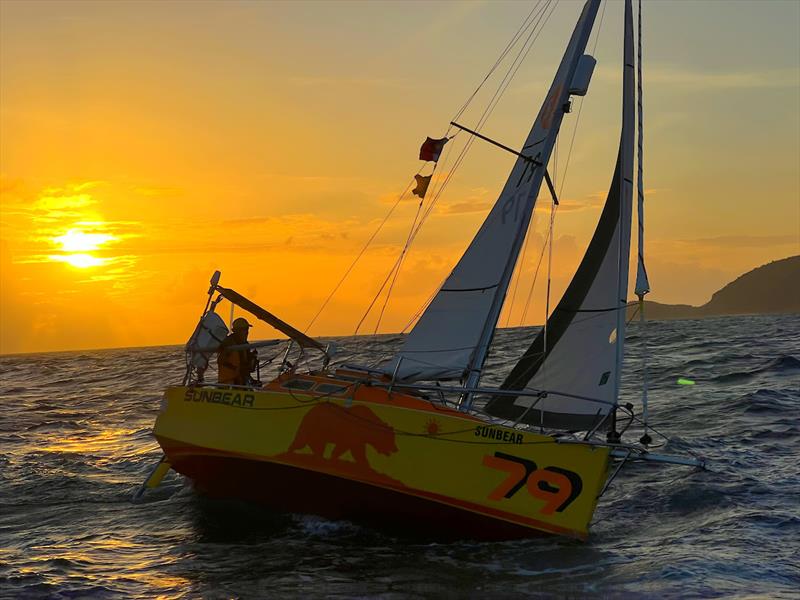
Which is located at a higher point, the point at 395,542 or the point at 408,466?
the point at 408,466

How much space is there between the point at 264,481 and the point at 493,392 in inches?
129

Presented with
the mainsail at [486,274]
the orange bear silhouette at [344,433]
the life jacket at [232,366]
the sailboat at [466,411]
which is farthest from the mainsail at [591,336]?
the life jacket at [232,366]

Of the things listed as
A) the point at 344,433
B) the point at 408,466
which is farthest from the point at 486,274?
the point at 408,466

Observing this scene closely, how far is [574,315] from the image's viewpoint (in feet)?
40.0

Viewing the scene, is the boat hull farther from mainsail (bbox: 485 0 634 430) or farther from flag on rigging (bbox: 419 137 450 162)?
flag on rigging (bbox: 419 137 450 162)

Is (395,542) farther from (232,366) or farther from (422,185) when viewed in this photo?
(422,185)

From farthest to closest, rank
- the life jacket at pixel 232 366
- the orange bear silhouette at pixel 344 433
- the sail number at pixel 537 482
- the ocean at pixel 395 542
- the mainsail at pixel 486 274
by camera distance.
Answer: the life jacket at pixel 232 366
the mainsail at pixel 486 274
the orange bear silhouette at pixel 344 433
the sail number at pixel 537 482
the ocean at pixel 395 542

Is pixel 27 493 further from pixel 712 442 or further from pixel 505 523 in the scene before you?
pixel 712 442

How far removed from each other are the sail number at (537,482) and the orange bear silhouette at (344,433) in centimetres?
133

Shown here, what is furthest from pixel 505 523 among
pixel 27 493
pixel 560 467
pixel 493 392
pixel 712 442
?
pixel 27 493

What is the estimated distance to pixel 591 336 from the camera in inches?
465

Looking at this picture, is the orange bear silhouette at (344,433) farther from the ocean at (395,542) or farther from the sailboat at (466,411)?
the ocean at (395,542)

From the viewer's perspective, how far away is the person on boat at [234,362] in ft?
43.4

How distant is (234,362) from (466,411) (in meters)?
3.73
